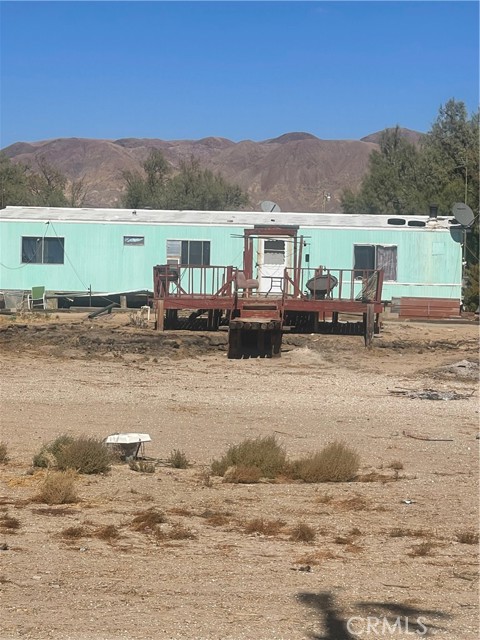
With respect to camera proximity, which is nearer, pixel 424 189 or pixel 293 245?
pixel 293 245

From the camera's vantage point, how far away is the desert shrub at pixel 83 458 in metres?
12.0

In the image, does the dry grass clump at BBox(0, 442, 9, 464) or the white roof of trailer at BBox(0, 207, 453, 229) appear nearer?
the dry grass clump at BBox(0, 442, 9, 464)

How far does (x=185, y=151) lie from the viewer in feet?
621

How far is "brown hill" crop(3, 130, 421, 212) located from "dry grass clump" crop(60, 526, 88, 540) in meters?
113

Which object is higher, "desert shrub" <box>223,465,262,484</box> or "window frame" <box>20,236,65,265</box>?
"window frame" <box>20,236,65,265</box>

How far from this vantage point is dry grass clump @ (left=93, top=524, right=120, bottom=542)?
9.30m

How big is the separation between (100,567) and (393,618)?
7.67 feet

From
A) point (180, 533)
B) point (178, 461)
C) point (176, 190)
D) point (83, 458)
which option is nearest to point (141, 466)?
point (178, 461)

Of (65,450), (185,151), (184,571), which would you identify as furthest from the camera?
(185,151)

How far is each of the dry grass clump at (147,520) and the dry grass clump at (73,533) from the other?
0.47 meters

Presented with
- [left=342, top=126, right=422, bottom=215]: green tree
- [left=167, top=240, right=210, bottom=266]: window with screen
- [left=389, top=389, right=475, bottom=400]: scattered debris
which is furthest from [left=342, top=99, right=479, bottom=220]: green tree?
[left=389, top=389, right=475, bottom=400]: scattered debris

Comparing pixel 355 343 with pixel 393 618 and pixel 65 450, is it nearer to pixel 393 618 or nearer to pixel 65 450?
pixel 65 450

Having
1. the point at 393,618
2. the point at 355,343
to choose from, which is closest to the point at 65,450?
the point at 393,618

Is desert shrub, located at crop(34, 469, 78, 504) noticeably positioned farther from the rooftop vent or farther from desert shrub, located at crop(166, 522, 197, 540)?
the rooftop vent
